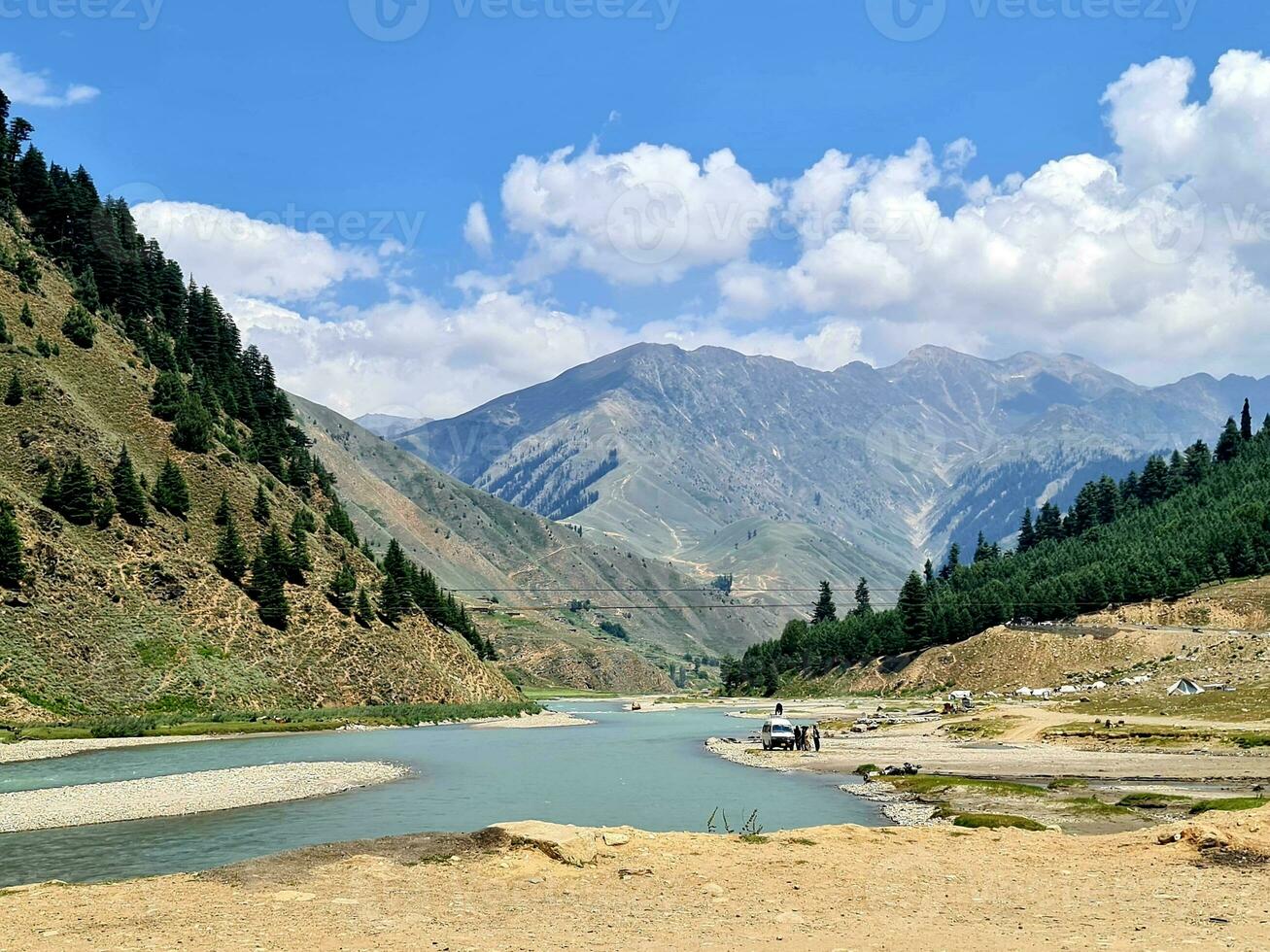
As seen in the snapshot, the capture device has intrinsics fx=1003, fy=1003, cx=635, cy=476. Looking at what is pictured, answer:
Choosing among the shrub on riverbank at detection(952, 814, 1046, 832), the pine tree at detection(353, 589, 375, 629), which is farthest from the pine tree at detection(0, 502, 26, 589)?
the shrub on riverbank at detection(952, 814, 1046, 832)

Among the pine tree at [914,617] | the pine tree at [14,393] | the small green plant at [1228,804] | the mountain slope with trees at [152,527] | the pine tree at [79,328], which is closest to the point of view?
the small green plant at [1228,804]

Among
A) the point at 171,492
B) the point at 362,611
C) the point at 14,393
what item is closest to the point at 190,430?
the point at 171,492

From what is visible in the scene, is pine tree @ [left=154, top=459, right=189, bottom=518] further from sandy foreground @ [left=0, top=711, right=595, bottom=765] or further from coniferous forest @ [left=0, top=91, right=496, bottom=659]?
sandy foreground @ [left=0, top=711, right=595, bottom=765]

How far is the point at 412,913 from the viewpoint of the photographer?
80.6ft

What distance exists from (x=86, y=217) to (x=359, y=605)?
288 feet

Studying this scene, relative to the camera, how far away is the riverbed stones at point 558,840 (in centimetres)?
3058

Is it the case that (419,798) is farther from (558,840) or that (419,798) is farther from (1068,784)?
(1068,784)

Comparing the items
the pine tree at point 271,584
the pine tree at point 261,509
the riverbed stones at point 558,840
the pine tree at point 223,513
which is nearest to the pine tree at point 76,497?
the pine tree at point 223,513

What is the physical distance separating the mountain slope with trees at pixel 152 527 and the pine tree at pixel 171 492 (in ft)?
0.88

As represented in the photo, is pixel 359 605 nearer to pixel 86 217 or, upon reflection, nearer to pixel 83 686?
pixel 83 686

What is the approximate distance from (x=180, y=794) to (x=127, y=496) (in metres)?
69.6

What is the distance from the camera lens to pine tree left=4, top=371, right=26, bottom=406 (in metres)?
116

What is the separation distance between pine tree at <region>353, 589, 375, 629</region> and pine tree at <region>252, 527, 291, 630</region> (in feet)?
34.2

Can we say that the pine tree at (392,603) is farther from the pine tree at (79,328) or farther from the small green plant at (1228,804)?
the small green plant at (1228,804)
